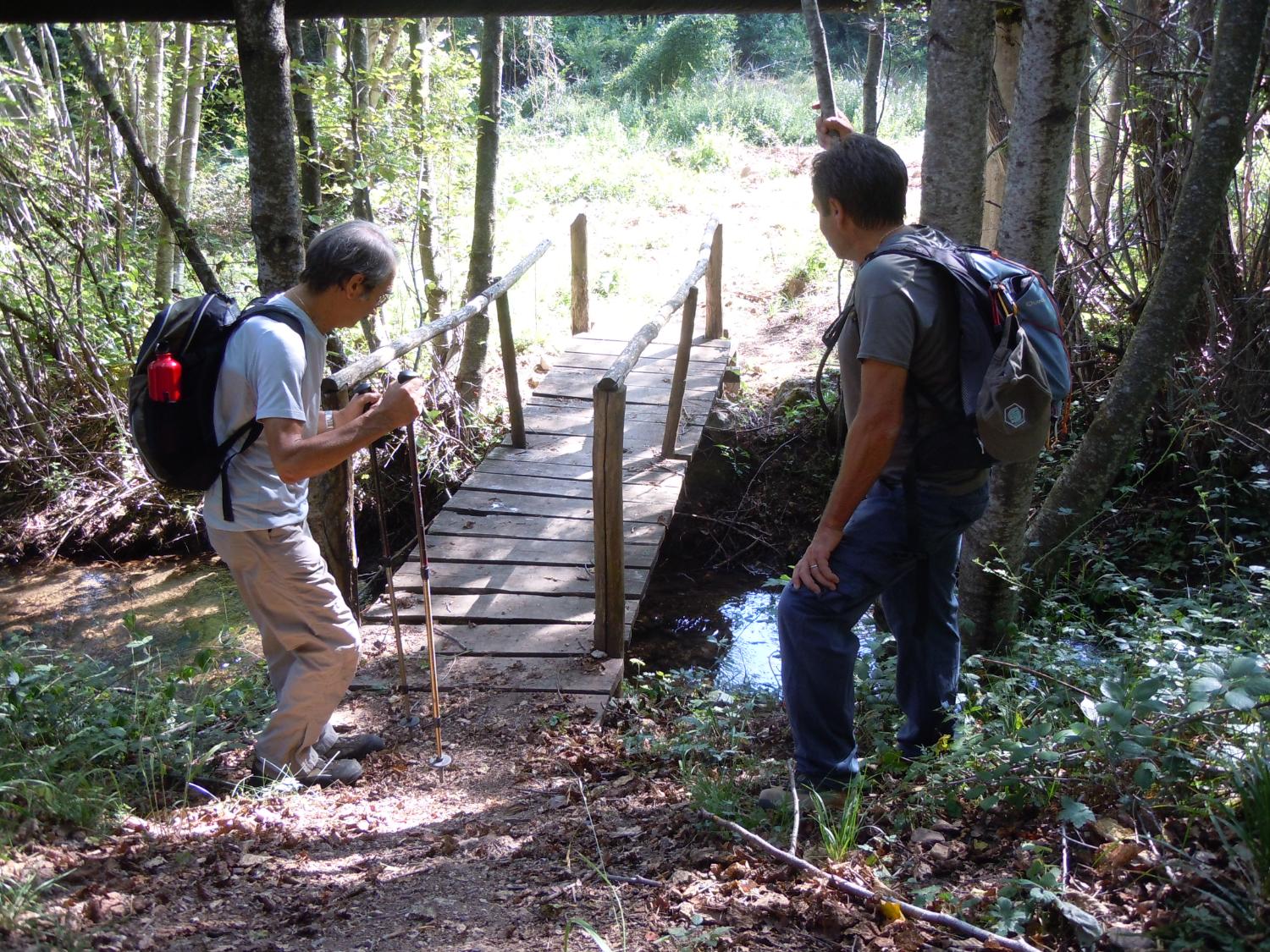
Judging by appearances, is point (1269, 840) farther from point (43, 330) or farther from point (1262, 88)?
point (43, 330)

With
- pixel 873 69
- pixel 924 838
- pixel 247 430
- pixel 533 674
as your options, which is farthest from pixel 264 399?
pixel 873 69

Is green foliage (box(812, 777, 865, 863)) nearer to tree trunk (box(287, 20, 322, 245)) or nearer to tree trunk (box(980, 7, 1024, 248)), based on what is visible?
tree trunk (box(980, 7, 1024, 248))

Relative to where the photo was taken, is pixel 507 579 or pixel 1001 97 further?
pixel 1001 97

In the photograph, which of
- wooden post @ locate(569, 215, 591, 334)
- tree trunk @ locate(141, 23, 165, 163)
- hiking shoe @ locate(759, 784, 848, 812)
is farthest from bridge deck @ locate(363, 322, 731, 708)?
tree trunk @ locate(141, 23, 165, 163)

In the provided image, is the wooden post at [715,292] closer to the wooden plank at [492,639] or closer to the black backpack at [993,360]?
the wooden plank at [492,639]

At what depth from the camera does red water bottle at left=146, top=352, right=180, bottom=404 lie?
2797 millimetres

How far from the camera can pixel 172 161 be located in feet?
26.7

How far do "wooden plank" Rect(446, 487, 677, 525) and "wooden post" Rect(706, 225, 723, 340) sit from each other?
2952 millimetres

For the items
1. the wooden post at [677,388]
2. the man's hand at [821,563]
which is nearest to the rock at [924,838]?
the man's hand at [821,563]

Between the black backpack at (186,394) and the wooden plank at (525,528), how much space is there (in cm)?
245

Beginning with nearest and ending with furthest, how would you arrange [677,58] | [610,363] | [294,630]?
[294,630] → [610,363] → [677,58]

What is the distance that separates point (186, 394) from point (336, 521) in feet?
4.13

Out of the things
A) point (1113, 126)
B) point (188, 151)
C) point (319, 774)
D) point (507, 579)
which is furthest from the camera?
point (188, 151)

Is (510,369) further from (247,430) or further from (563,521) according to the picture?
(247,430)
